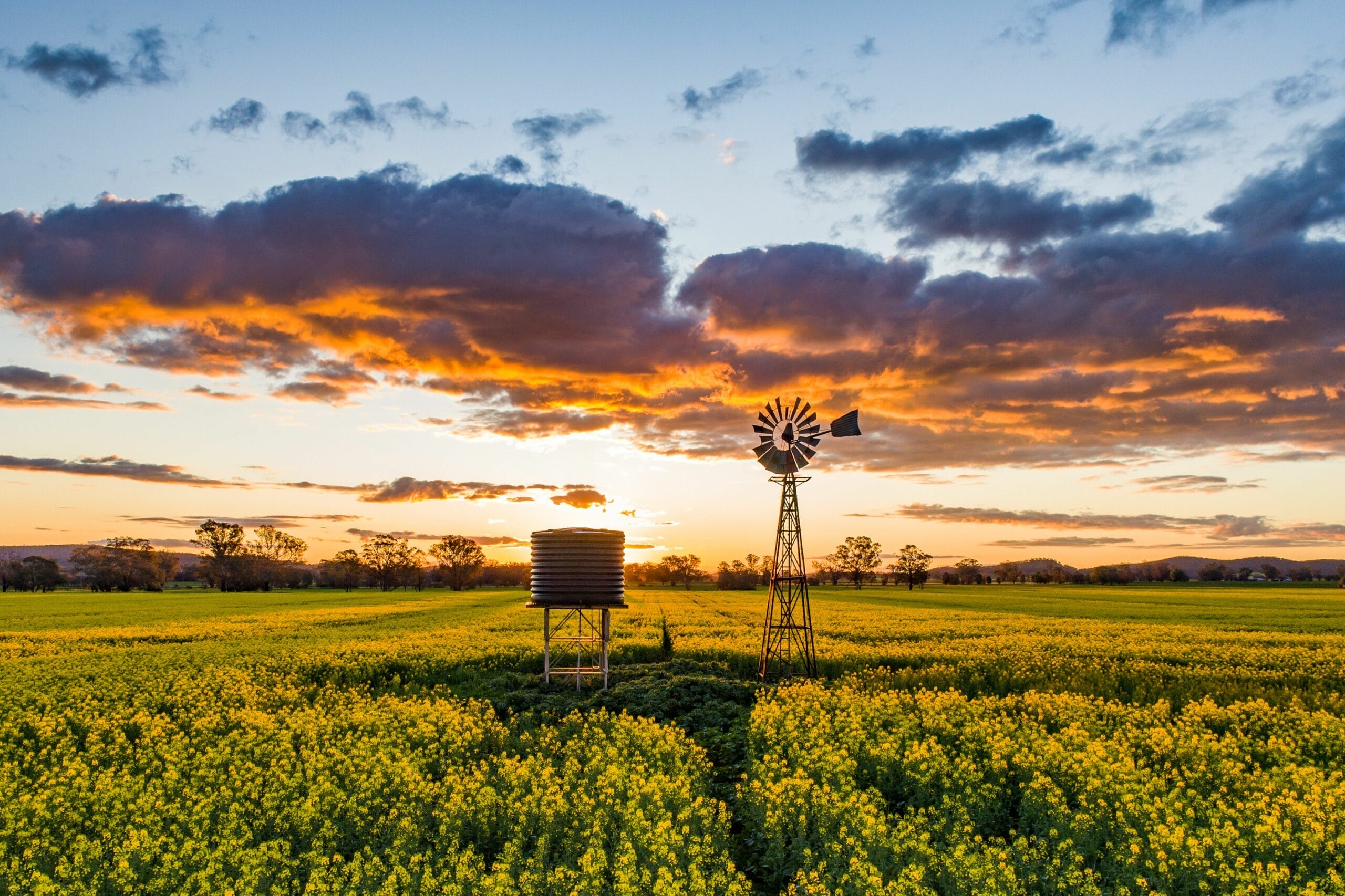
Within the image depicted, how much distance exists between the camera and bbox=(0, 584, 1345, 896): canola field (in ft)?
33.3

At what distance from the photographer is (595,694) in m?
26.0

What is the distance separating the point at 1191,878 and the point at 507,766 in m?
10.3

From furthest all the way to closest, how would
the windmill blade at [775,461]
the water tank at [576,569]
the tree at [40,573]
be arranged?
the tree at [40,573] < the windmill blade at [775,461] < the water tank at [576,569]

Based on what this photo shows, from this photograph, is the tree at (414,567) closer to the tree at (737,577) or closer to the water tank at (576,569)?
the tree at (737,577)

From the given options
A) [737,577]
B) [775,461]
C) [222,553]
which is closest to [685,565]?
[737,577]

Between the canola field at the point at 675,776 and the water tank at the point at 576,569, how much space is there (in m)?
3.28

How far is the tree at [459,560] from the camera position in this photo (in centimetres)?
17900

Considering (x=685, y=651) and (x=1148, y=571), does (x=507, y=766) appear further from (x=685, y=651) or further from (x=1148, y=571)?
(x=1148, y=571)

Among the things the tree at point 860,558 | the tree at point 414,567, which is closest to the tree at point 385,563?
the tree at point 414,567

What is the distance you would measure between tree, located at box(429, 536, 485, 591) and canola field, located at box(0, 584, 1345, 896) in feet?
479

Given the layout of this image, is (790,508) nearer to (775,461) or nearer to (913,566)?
(775,461)

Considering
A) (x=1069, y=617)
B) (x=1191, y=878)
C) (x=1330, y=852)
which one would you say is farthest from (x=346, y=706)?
(x=1069, y=617)

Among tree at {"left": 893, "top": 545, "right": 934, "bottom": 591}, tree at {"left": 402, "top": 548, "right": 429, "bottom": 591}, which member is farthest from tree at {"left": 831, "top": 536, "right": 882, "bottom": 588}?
tree at {"left": 402, "top": 548, "right": 429, "bottom": 591}

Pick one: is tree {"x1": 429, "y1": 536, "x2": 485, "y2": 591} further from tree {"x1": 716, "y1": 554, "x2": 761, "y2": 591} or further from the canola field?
the canola field
